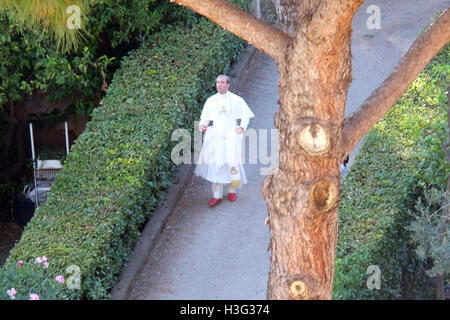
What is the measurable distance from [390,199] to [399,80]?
281 cm

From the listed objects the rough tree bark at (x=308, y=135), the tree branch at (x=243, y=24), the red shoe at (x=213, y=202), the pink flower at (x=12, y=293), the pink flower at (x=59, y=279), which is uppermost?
the tree branch at (x=243, y=24)


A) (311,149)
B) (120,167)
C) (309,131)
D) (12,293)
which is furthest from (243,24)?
(120,167)

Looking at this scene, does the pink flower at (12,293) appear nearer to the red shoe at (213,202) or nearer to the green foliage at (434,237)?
the red shoe at (213,202)

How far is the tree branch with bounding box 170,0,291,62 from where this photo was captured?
17.5ft

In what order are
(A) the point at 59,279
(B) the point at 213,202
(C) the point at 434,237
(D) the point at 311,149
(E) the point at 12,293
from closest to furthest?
1. (D) the point at 311,149
2. (E) the point at 12,293
3. (A) the point at 59,279
4. (C) the point at 434,237
5. (B) the point at 213,202

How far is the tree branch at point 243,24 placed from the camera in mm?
5328

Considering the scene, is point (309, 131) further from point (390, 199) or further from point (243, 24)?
point (390, 199)

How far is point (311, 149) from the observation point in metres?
5.03

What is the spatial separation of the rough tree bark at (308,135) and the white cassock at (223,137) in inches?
127

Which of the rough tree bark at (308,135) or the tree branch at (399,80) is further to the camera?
the tree branch at (399,80)

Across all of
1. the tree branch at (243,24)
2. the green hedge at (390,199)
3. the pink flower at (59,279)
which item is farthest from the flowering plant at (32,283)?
the tree branch at (243,24)

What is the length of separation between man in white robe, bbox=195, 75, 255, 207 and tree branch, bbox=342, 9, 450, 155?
316 centimetres
